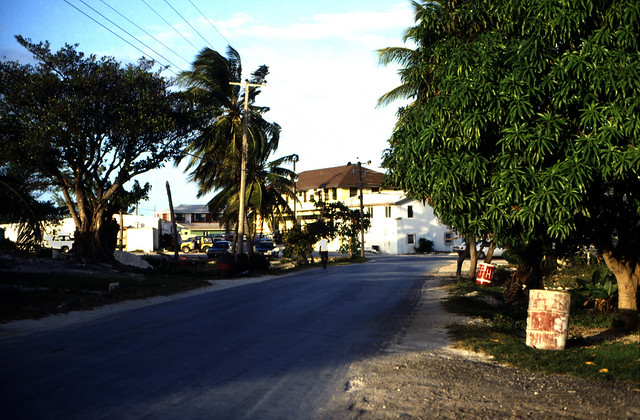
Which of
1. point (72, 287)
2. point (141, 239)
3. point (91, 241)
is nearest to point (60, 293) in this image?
point (72, 287)

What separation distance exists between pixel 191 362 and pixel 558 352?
6076mm

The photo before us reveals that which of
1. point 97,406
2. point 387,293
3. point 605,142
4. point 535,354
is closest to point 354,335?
point 535,354

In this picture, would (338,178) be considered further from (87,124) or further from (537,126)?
(537,126)

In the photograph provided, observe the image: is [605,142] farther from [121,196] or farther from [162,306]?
[121,196]

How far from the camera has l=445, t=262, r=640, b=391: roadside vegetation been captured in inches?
368

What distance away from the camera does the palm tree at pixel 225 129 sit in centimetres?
3669

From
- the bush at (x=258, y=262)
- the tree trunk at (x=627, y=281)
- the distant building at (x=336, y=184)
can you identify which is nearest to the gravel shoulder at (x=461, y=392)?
the tree trunk at (x=627, y=281)

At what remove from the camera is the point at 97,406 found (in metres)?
6.39

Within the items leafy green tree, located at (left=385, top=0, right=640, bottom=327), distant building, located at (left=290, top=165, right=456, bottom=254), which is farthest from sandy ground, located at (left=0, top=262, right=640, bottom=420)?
distant building, located at (left=290, top=165, right=456, bottom=254)

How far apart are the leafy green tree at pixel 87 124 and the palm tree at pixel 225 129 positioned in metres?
4.06

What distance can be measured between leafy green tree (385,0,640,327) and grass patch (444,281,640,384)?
1980 millimetres

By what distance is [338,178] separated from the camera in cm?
8781

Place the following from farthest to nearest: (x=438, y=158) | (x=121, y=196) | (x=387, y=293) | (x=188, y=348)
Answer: (x=121, y=196), (x=387, y=293), (x=438, y=158), (x=188, y=348)

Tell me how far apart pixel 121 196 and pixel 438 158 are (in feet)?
78.4
